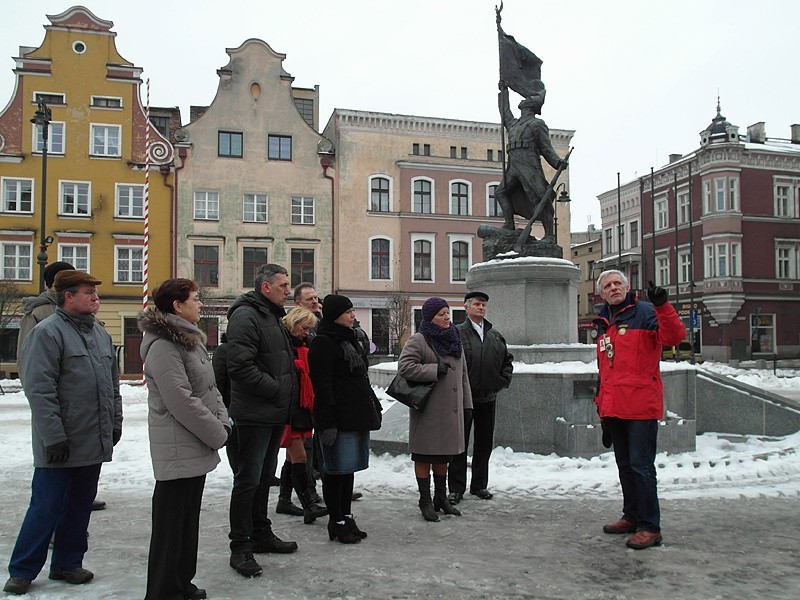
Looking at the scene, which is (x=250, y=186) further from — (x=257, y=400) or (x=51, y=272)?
(x=257, y=400)

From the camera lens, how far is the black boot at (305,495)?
6562mm

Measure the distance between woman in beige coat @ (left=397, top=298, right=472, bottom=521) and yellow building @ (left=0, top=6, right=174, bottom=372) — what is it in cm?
3179

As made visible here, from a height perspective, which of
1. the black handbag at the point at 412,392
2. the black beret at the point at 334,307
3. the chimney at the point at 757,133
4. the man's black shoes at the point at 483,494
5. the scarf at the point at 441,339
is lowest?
the man's black shoes at the point at 483,494

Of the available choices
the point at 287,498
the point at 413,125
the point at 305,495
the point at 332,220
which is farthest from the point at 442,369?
the point at 413,125

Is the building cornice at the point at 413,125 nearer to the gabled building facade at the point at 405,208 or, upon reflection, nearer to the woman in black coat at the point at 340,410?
the gabled building facade at the point at 405,208

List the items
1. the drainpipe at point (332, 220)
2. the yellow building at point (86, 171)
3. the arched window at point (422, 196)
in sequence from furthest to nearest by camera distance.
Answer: the arched window at point (422, 196), the drainpipe at point (332, 220), the yellow building at point (86, 171)

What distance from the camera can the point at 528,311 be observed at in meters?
11.0

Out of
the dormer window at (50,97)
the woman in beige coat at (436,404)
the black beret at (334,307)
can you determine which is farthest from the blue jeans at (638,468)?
the dormer window at (50,97)

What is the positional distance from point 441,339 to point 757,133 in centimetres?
5139

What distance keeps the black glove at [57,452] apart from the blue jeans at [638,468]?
4.11 m

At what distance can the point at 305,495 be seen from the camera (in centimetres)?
670

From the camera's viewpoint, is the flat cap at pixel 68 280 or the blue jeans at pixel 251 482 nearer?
the flat cap at pixel 68 280

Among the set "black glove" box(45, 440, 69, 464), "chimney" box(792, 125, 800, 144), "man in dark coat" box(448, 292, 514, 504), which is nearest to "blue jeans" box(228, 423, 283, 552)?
"black glove" box(45, 440, 69, 464)

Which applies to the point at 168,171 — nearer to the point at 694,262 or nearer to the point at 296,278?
the point at 296,278
